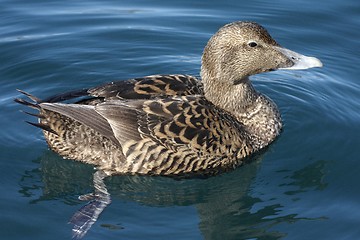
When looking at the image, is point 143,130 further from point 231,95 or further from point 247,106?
point 247,106

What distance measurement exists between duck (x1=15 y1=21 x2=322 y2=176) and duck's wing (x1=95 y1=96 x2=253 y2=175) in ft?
0.03

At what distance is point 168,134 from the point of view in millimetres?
7918

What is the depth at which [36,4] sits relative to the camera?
41.6ft

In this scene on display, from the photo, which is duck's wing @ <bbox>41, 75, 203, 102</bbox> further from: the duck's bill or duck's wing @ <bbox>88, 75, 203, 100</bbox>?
the duck's bill

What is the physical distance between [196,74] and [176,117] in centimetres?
291

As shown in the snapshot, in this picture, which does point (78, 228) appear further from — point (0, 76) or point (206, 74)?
point (0, 76)

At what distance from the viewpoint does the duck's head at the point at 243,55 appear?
27.2 feet

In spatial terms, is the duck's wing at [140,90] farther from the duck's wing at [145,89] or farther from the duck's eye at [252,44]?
the duck's eye at [252,44]

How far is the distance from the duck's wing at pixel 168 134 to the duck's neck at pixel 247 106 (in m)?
0.45

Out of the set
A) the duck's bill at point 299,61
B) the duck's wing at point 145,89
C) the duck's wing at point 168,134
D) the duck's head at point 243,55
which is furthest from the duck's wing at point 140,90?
the duck's bill at point 299,61

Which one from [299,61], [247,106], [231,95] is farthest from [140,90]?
[299,61]

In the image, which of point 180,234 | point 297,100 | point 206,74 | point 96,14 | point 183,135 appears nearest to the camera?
point 180,234

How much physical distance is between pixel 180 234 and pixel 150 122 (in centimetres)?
127

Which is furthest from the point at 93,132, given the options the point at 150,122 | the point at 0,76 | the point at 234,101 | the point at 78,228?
the point at 0,76
